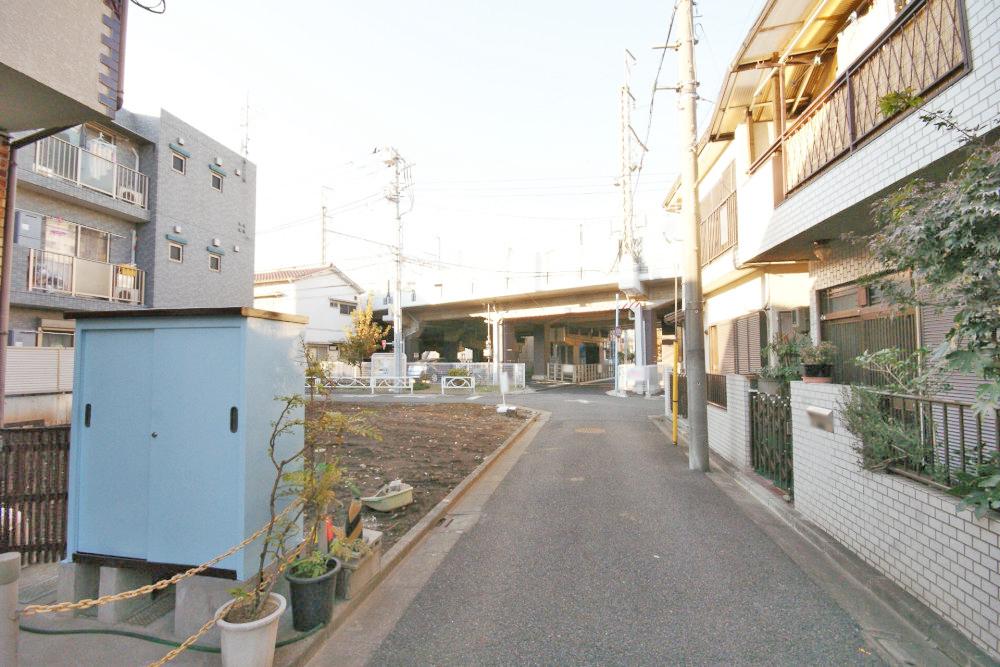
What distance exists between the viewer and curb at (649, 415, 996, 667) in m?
2.97

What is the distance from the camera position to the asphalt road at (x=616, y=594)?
318cm

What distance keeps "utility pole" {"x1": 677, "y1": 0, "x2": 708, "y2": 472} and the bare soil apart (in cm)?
408

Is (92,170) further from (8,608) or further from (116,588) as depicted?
(8,608)

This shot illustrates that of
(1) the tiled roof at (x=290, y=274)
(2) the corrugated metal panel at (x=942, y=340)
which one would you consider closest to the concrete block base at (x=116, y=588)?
(2) the corrugated metal panel at (x=942, y=340)

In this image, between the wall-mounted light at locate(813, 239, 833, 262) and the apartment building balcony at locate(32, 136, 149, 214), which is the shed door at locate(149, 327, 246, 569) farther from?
the apartment building balcony at locate(32, 136, 149, 214)

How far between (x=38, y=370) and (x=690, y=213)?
1539cm

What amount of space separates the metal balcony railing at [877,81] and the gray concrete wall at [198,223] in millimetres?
18184

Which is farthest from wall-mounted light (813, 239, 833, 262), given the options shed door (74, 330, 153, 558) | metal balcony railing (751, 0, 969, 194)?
shed door (74, 330, 153, 558)

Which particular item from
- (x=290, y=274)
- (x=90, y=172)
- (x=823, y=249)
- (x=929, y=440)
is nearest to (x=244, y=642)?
(x=929, y=440)

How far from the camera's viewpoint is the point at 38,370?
12.6 meters

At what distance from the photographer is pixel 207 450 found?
346cm

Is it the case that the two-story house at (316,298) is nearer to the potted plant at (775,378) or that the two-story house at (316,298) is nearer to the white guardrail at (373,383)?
the white guardrail at (373,383)

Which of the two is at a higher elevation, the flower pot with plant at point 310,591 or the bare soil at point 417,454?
the flower pot with plant at point 310,591

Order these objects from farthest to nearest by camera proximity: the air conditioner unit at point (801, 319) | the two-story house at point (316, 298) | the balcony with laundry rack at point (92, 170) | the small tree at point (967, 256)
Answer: the two-story house at point (316, 298) < the balcony with laundry rack at point (92, 170) < the air conditioner unit at point (801, 319) < the small tree at point (967, 256)
